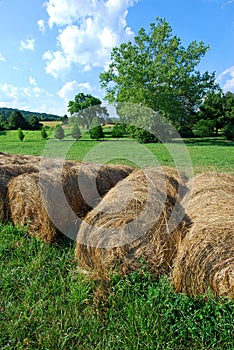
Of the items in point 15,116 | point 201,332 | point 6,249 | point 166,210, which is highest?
point 15,116

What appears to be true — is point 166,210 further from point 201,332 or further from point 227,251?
point 201,332

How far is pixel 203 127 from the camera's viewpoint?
3603cm

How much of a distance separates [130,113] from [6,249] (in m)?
30.8

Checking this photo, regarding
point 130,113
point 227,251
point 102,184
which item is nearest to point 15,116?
point 130,113

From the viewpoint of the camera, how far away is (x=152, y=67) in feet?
111

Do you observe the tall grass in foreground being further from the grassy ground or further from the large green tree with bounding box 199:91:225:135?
the large green tree with bounding box 199:91:225:135

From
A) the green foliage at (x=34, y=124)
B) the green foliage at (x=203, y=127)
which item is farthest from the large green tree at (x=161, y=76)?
the green foliage at (x=34, y=124)

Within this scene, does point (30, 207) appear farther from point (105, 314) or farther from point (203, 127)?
point (203, 127)

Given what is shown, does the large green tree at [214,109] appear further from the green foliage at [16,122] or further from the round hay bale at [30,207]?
the round hay bale at [30,207]

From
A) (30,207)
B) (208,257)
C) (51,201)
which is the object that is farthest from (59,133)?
(208,257)

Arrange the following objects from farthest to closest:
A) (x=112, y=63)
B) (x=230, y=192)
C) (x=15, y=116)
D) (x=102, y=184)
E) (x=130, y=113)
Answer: (x=15, y=116)
(x=112, y=63)
(x=130, y=113)
(x=102, y=184)
(x=230, y=192)

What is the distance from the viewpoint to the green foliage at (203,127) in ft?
119

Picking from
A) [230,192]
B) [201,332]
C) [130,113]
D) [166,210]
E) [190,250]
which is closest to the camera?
[201,332]

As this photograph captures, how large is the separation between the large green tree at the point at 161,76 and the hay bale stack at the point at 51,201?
28517 mm
